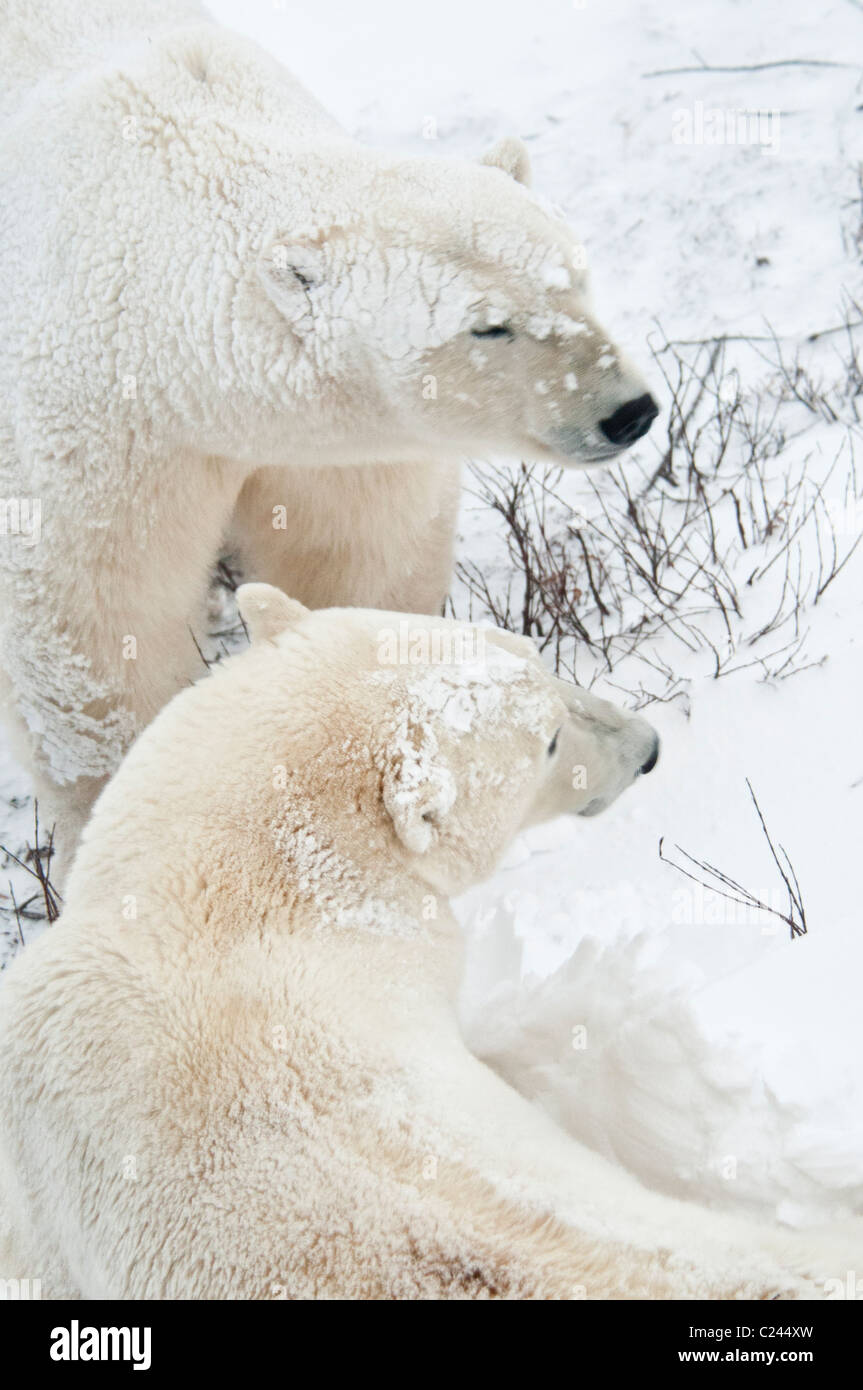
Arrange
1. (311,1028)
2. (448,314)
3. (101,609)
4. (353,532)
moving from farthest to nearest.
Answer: (353,532) → (101,609) → (448,314) → (311,1028)

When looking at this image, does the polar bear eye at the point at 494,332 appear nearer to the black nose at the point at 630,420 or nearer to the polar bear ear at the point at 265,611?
the black nose at the point at 630,420

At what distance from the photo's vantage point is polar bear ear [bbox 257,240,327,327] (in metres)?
2.06

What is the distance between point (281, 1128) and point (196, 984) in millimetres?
258

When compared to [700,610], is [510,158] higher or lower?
higher

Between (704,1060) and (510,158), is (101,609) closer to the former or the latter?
(510,158)

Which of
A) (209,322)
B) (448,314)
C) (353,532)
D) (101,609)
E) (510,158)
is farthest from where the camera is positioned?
(353,532)

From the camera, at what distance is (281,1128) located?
5.35 feet

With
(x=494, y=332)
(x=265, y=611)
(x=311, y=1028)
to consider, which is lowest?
(x=311, y=1028)

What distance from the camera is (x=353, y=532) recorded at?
288 cm

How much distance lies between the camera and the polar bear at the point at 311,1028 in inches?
60.8

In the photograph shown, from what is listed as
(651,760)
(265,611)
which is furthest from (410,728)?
(651,760)

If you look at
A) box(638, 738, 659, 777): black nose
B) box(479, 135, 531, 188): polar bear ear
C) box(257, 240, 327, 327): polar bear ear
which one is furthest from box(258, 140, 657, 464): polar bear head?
box(638, 738, 659, 777): black nose

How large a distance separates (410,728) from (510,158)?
1225 mm

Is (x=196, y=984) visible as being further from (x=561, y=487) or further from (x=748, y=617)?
(x=561, y=487)
